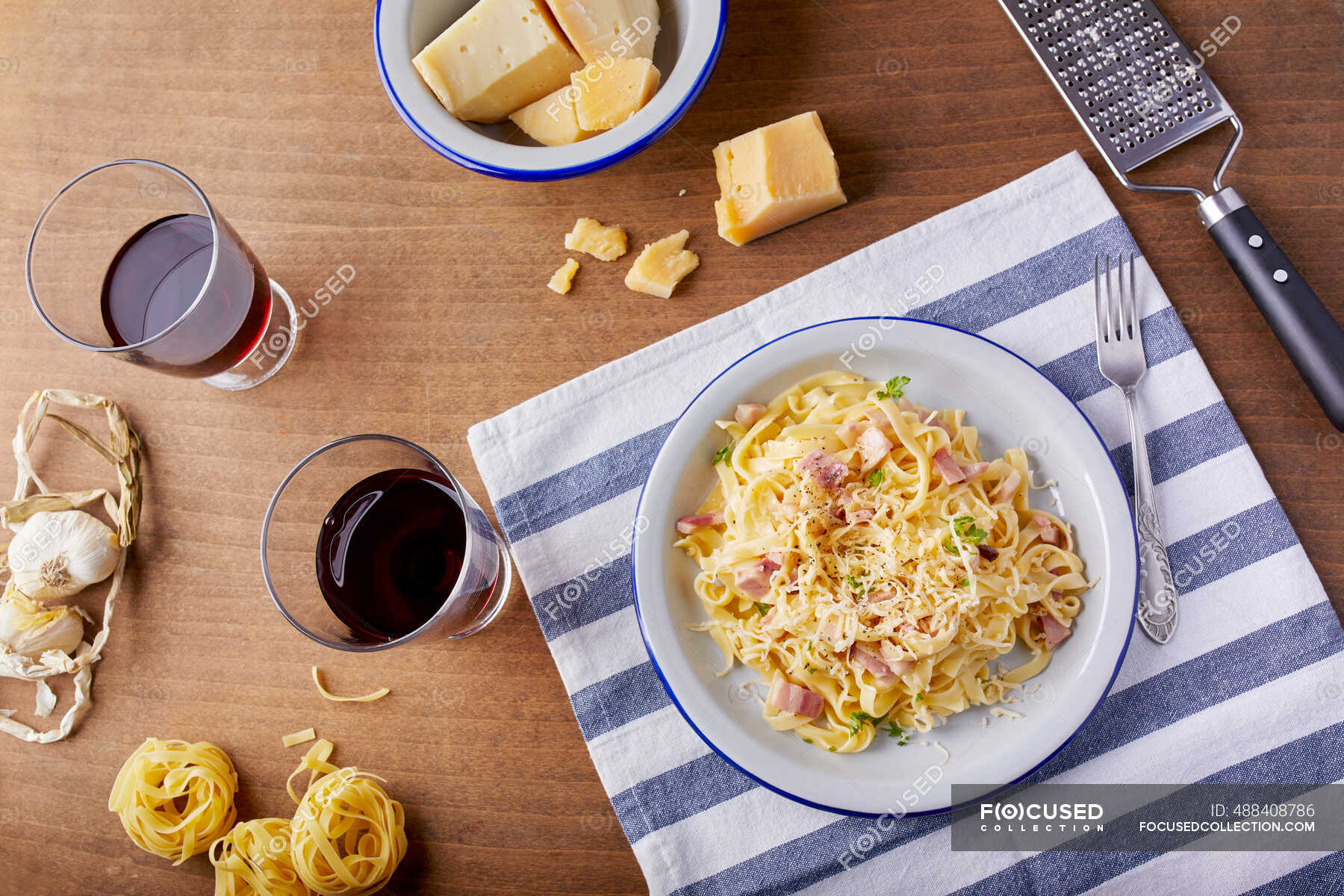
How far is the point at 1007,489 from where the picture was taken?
205 centimetres

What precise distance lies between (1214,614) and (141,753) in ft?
9.06

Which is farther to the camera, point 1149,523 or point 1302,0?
point 1302,0

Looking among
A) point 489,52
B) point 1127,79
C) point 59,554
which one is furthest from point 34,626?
point 1127,79

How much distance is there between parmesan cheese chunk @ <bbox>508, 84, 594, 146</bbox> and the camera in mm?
2215

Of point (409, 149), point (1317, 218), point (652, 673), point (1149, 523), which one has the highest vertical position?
point (1317, 218)

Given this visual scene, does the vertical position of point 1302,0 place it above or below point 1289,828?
above

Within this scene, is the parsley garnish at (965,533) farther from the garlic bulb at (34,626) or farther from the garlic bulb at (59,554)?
the garlic bulb at (34,626)

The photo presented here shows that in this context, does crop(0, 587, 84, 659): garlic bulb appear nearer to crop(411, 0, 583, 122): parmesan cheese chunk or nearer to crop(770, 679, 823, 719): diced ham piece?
crop(411, 0, 583, 122): parmesan cheese chunk

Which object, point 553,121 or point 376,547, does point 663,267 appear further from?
point 376,547

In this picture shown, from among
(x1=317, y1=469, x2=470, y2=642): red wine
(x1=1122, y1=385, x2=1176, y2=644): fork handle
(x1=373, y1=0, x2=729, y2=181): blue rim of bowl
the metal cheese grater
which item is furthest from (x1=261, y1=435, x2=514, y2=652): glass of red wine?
the metal cheese grater

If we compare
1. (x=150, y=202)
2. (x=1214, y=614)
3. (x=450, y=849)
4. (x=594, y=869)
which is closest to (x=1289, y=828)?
(x=1214, y=614)

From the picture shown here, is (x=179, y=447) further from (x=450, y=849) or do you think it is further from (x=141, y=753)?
(x=450, y=849)

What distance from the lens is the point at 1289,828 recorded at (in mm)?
2057

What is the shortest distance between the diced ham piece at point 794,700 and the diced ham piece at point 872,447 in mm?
541
